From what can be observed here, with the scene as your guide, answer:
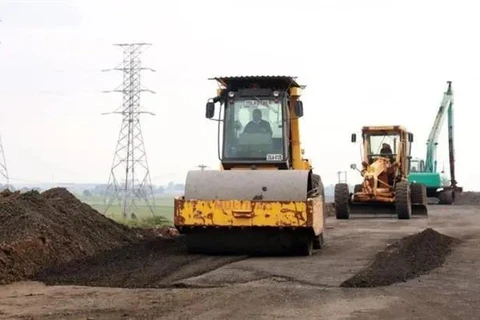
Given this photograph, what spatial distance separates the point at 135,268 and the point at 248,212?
2.30 metres

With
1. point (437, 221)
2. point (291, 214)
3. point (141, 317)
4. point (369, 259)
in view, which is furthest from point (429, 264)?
point (437, 221)

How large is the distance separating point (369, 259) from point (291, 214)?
5.48ft

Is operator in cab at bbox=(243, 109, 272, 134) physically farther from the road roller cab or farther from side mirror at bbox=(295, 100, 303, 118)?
side mirror at bbox=(295, 100, 303, 118)

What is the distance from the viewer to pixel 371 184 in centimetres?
3045

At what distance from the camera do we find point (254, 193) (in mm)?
15359

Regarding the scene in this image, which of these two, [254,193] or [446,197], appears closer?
[254,193]

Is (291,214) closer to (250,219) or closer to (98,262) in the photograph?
(250,219)

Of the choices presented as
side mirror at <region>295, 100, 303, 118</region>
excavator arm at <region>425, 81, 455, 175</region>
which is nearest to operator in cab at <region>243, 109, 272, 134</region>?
side mirror at <region>295, 100, 303, 118</region>

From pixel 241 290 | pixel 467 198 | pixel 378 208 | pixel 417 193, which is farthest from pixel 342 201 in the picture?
pixel 467 198

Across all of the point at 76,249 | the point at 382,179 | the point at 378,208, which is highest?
the point at 382,179

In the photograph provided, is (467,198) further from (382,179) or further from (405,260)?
(405,260)

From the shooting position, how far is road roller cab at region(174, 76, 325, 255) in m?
15.1

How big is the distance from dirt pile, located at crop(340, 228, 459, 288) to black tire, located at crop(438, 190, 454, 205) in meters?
26.8

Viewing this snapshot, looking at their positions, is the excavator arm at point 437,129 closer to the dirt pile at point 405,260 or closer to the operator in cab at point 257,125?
the dirt pile at point 405,260
